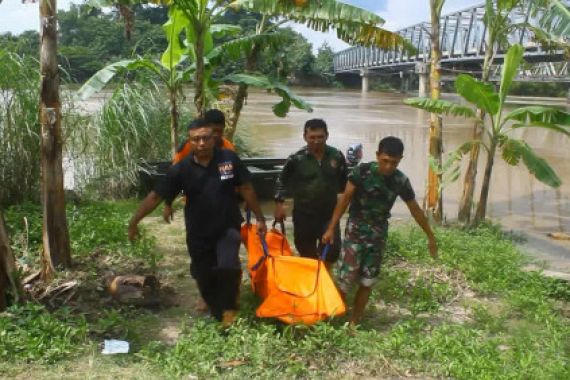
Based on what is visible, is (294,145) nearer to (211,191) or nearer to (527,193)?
(527,193)

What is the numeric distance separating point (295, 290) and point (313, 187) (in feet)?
3.02

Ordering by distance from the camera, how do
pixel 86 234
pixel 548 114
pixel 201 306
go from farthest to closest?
1. pixel 548 114
2. pixel 86 234
3. pixel 201 306

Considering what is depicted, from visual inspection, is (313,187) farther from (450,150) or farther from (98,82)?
(450,150)

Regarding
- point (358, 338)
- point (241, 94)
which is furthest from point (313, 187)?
point (241, 94)

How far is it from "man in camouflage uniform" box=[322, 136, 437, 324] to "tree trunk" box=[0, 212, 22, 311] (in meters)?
2.15

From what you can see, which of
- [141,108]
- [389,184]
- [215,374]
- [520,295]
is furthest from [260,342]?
[141,108]

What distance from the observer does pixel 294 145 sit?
54.2ft

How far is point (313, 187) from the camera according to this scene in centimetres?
455

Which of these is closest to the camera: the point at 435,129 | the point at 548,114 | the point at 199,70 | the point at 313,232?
the point at 313,232

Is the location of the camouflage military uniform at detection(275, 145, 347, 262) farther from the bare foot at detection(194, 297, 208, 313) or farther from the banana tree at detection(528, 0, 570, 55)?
the banana tree at detection(528, 0, 570, 55)

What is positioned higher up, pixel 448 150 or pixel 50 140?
pixel 50 140

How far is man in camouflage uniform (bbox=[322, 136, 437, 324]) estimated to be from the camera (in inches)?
156

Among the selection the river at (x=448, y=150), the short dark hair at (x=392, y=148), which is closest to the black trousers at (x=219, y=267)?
the short dark hair at (x=392, y=148)

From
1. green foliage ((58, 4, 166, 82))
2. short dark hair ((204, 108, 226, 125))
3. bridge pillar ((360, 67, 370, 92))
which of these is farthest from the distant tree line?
bridge pillar ((360, 67, 370, 92))
